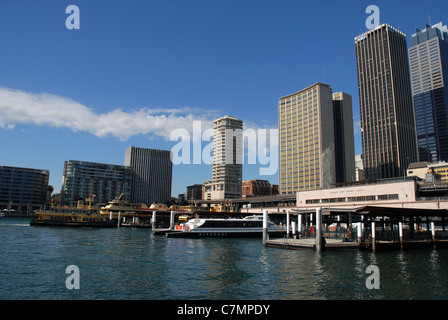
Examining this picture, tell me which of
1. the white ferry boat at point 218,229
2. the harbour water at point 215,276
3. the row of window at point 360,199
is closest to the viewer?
the harbour water at point 215,276

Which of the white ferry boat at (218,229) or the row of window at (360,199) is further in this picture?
the row of window at (360,199)

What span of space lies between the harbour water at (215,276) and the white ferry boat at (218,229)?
103ft

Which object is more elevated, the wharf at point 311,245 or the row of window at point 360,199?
the row of window at point 360,199

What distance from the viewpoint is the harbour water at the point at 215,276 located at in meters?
23.2

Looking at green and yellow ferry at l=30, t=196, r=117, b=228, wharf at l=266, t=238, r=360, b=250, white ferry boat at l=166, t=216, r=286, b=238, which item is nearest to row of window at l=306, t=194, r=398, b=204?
white ferry boat at l=166, t=216, r=286, b=238

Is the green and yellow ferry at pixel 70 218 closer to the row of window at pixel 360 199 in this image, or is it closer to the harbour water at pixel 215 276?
the harbour water at pixel 215 276

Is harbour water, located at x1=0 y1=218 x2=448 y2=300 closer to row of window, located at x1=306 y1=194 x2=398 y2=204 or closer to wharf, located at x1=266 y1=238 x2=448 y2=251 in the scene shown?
wharf, located at x1=266 y1=238 x2=448 y2=251

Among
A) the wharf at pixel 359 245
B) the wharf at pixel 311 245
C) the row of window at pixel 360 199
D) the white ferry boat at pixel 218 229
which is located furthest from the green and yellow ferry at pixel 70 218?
the wharf at pixel 311 245

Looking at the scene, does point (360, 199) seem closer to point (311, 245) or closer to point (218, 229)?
point (218, 229)

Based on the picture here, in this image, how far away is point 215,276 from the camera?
2962 cm
